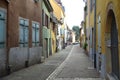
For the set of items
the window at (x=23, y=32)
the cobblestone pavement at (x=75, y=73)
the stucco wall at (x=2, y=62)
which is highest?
the window at (x=23, y=32)

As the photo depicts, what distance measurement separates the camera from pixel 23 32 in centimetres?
1972

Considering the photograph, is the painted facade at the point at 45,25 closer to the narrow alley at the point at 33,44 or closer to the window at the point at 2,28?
the narrow alley at the point at 33,44

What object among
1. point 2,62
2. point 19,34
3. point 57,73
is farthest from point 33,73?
point 19,34

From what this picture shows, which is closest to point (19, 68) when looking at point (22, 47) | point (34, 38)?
point (22, 47)

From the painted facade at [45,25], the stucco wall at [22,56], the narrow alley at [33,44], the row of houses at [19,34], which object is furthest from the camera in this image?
the painted facade at [45,25]

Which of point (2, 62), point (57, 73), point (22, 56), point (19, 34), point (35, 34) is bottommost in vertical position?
point (57, 73)

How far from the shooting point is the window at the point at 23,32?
19.2m

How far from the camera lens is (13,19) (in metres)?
17.4

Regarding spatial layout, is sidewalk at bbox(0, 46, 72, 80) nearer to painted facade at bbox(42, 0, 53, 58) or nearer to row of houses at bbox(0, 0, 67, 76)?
row of houses at bbox(0, 0, 67, 76)

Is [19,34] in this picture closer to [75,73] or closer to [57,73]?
[57,73]

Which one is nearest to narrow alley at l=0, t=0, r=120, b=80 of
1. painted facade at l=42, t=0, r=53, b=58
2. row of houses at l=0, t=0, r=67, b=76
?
row of houses at l=0, t=0, r=67, b=76

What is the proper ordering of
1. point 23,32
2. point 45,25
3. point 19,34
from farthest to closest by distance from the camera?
point 45,25
point 23,32
point 19,34

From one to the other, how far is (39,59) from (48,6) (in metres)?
10.2

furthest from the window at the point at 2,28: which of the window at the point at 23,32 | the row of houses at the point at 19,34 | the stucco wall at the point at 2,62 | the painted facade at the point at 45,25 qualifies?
the painted facade at the point at 45,25
